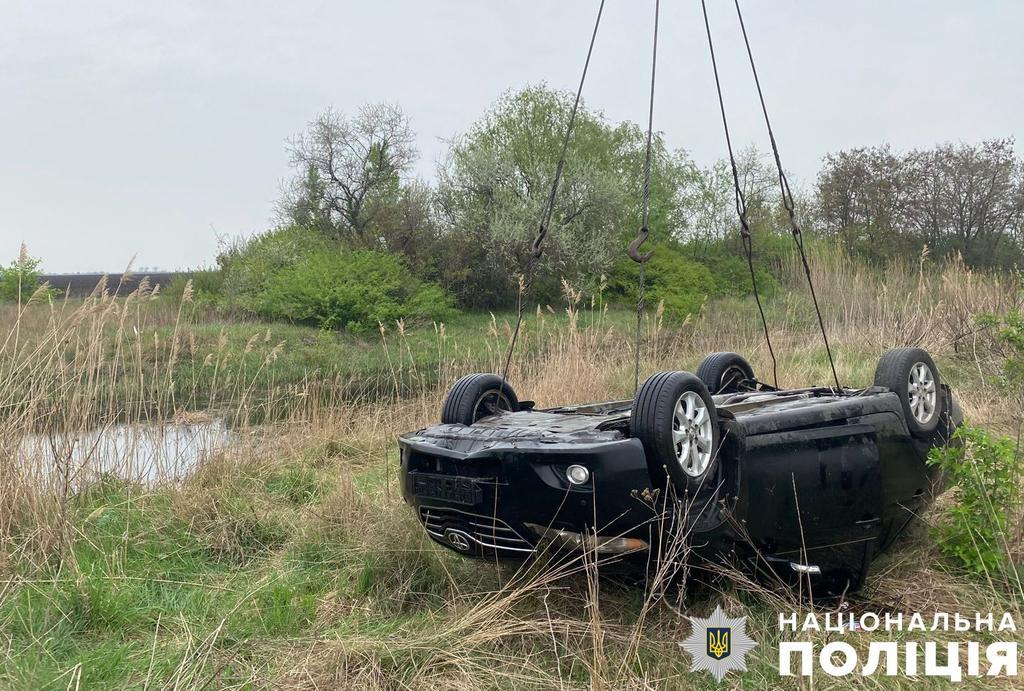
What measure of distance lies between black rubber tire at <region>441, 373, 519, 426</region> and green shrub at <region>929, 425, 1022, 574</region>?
2014 mm

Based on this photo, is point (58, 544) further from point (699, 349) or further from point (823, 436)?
point (699, 349)

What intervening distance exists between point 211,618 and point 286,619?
15.1 inches

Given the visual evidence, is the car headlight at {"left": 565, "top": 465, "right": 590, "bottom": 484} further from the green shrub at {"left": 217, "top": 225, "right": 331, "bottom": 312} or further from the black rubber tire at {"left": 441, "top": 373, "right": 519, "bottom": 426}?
the green shrub at {"left": 217, "top": 225, "right": 331, "bottom": 312}

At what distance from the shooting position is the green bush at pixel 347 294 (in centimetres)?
2191

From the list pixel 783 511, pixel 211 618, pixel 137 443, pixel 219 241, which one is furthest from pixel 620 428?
pixel 219 241

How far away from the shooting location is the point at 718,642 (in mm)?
2994

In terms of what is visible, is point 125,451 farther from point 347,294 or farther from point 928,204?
point 928,204

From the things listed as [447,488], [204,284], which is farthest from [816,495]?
[204,284]

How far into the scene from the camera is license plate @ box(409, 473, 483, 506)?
118 inches

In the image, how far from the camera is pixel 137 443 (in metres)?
5.69

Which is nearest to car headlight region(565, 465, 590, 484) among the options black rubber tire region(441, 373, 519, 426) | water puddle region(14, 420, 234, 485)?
black rubber tire region(441, 373, 519, 426)

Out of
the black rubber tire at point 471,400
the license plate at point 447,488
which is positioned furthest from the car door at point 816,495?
the black rubber tire at point 471,400

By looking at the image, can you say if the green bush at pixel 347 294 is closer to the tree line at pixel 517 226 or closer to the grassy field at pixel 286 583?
the tree line at pixel 517 226

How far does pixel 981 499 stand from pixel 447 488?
2569 mm
